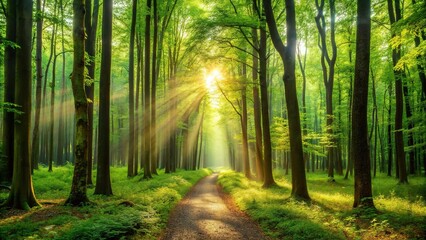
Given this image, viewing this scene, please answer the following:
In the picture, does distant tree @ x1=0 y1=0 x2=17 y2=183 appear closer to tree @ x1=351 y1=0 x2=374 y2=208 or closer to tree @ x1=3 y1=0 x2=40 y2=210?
tree @ x1=3 y1=0 x2=40 y2=210

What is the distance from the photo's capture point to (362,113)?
30.5 feet

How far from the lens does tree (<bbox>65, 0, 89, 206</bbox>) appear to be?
367 inches

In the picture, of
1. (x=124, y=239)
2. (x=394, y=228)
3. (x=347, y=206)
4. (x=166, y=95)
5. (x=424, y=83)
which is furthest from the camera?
(x=166, y=95)

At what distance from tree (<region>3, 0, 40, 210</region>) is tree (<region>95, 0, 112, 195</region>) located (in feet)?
9.71


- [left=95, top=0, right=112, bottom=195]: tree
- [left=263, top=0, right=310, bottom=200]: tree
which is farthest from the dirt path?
[left=95, top=0, right=112, bottom=195]: tree

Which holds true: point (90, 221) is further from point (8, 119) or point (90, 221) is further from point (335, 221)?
point (8, 119)

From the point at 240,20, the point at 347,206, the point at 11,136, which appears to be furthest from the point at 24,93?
the point at 347,206

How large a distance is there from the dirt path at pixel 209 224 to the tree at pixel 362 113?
3.80 meters

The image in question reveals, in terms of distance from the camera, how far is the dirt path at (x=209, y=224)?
7461 mm

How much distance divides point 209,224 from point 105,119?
6537 millimetres

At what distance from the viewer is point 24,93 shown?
9141mm

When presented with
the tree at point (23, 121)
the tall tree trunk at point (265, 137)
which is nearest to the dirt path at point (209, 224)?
the tree at point (23, 121)

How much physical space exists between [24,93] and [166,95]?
1983cm

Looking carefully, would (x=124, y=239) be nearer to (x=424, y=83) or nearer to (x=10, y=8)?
(x=10, y=8)
